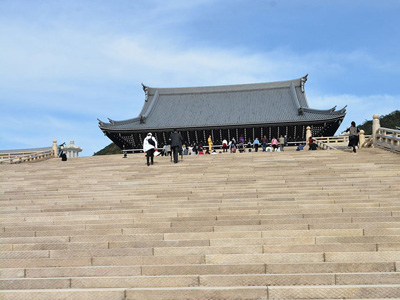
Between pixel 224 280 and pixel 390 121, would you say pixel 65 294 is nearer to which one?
pixel 224 280

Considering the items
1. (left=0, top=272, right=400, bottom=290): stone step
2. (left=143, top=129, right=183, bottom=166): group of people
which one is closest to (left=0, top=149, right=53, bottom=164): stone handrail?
(left=143, top=129, right=183, bottom=166): group of people

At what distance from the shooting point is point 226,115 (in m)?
40.3

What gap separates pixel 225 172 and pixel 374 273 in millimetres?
8522

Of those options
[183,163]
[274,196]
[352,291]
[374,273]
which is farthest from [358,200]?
[183,163]

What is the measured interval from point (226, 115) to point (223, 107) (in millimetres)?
1716

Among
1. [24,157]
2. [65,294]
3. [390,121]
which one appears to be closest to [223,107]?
[24,157]

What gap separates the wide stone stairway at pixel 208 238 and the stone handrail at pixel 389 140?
4.33 metres

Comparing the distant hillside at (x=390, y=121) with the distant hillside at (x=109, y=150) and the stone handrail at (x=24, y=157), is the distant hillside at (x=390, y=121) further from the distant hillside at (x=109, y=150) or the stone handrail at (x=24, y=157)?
the stone handrail at (x=24, y=157)

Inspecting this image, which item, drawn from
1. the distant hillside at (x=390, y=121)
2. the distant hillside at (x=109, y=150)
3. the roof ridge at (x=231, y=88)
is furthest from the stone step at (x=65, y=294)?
the distant hillside at (x=109, y=150)

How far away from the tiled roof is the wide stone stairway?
904 inches

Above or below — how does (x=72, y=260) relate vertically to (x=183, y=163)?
below

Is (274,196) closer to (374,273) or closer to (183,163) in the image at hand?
(374,273)

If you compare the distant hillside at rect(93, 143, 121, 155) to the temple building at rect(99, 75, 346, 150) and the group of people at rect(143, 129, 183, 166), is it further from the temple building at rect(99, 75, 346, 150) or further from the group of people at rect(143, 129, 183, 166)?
the group of people at rect(143, 129, 183, 166)

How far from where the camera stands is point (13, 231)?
30.1ft
